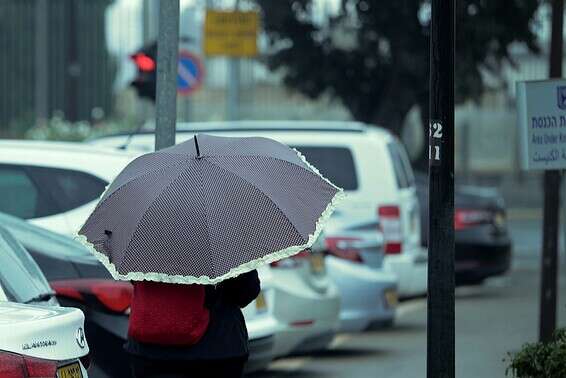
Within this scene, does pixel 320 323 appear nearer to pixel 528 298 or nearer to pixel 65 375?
pixel 65 375

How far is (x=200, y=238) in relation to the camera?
5801mm

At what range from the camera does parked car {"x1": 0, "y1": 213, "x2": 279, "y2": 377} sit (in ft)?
25.7

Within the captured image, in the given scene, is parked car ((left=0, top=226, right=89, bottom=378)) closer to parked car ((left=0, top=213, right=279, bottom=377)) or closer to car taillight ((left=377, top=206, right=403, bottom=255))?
parked car ((left=0, top=213, right=279, bottom=377))

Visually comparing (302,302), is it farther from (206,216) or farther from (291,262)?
(206,216)

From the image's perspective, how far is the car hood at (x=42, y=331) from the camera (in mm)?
5137

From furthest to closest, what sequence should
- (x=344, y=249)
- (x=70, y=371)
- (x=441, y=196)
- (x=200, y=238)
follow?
(x=344, y=249) < (x=441, y=196) < (x=200, y=238) < (x=70, y=371)

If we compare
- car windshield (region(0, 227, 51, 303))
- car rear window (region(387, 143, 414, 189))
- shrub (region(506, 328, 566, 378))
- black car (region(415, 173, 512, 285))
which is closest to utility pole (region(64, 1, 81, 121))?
black car (region(415, 173, 512, 285))

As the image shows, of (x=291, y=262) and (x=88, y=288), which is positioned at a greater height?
(x=88, y=288)

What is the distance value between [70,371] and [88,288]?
94.6 inches

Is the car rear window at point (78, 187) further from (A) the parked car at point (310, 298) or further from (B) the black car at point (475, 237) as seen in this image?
(B) the black car at point (475, 237)

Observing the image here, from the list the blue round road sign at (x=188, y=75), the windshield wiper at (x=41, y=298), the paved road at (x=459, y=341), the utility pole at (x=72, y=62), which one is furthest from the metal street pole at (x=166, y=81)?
the utility pole at (x=72, y=62)

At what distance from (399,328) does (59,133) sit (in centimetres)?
932

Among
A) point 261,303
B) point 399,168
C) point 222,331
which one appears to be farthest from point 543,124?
point 399,168

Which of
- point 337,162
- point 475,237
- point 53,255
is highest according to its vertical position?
point 53,255
